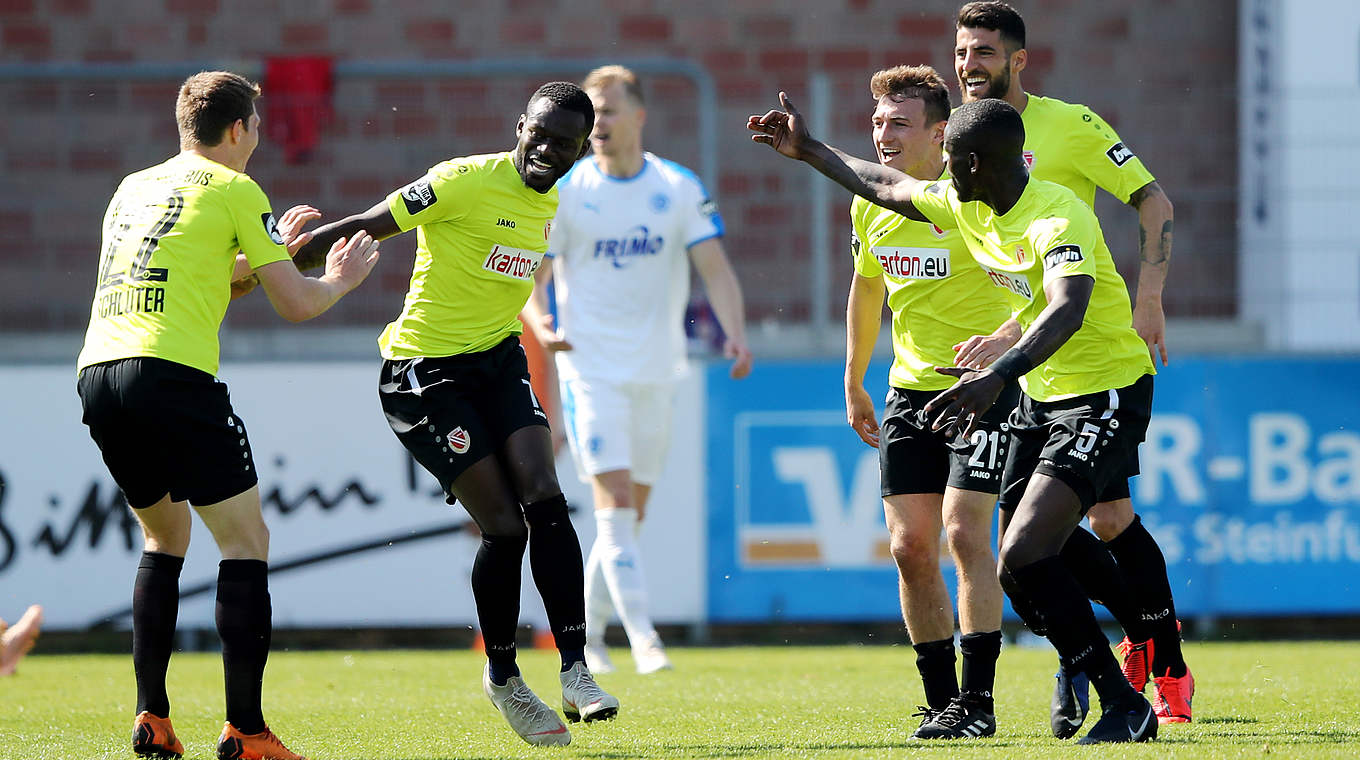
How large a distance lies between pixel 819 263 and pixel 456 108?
2.20 meters

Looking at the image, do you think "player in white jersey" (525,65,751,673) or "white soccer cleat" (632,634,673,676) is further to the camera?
"player in white jersey" (525,65,751,673)

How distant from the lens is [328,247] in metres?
5.28

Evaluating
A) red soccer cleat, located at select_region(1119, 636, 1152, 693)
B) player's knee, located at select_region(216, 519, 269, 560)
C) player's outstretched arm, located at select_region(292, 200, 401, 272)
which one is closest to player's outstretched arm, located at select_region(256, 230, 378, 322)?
player's outstretched arm, located at select_region(292, 200, 401, 272)

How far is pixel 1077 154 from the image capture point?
19.0ft

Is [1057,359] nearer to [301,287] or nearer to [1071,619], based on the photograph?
[1071,619]

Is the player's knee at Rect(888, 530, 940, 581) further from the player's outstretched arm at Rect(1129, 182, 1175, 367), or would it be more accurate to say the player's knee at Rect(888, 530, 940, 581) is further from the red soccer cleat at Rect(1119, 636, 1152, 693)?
the player's outstretched arm at Rect(1129, 182, 1175, 367)

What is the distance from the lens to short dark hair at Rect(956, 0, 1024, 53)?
5.77 meters

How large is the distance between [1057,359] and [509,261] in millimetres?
1669

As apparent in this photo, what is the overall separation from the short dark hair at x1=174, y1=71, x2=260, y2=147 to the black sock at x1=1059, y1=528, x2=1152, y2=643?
9.09 feet

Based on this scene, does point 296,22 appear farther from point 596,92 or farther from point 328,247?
point 328,247

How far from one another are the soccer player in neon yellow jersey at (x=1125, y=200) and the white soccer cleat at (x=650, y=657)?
2198mm

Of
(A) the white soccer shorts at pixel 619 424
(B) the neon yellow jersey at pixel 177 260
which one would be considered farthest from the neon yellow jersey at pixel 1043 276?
(A) the white soccer shorts at pixel 619 424

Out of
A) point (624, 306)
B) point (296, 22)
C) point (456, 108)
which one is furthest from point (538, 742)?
point (296, 22)

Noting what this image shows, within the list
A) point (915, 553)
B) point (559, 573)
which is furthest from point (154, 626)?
point (915, 553)
